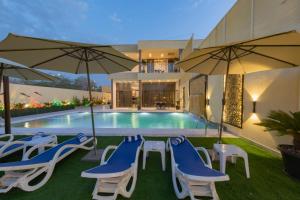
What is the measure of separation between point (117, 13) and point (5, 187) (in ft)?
594

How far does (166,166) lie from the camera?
381 centimetres

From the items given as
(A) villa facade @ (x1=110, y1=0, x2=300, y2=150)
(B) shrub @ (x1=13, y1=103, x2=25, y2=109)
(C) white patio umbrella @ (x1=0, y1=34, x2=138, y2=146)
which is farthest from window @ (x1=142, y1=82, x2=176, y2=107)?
(C) white patio umbrella @ (x1=0, y1=34, x2=138, y2=146)

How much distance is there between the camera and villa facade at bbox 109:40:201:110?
1747 centimetres

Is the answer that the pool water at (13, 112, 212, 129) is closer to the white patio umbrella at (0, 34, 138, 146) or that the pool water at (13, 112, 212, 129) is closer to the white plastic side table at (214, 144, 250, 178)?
the white plastic side table at (214, 144, 250, 178)

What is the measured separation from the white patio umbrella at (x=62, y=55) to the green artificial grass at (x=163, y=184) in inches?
50.6

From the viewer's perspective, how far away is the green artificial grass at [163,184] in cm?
269

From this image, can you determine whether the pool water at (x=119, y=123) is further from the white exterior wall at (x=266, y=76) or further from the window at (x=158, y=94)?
the window at (x=158, y=94)

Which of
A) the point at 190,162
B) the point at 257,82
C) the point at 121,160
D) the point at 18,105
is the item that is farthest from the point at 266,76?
the point at 18,105

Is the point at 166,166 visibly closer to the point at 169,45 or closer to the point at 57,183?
the point at 57,183

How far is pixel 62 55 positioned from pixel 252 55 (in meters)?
4.38

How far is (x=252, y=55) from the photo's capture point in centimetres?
371

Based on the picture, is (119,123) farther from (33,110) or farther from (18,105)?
(18,105)

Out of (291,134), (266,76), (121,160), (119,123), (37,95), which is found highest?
(266,76)

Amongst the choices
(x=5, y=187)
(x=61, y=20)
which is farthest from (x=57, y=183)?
(x=61, y=20)
